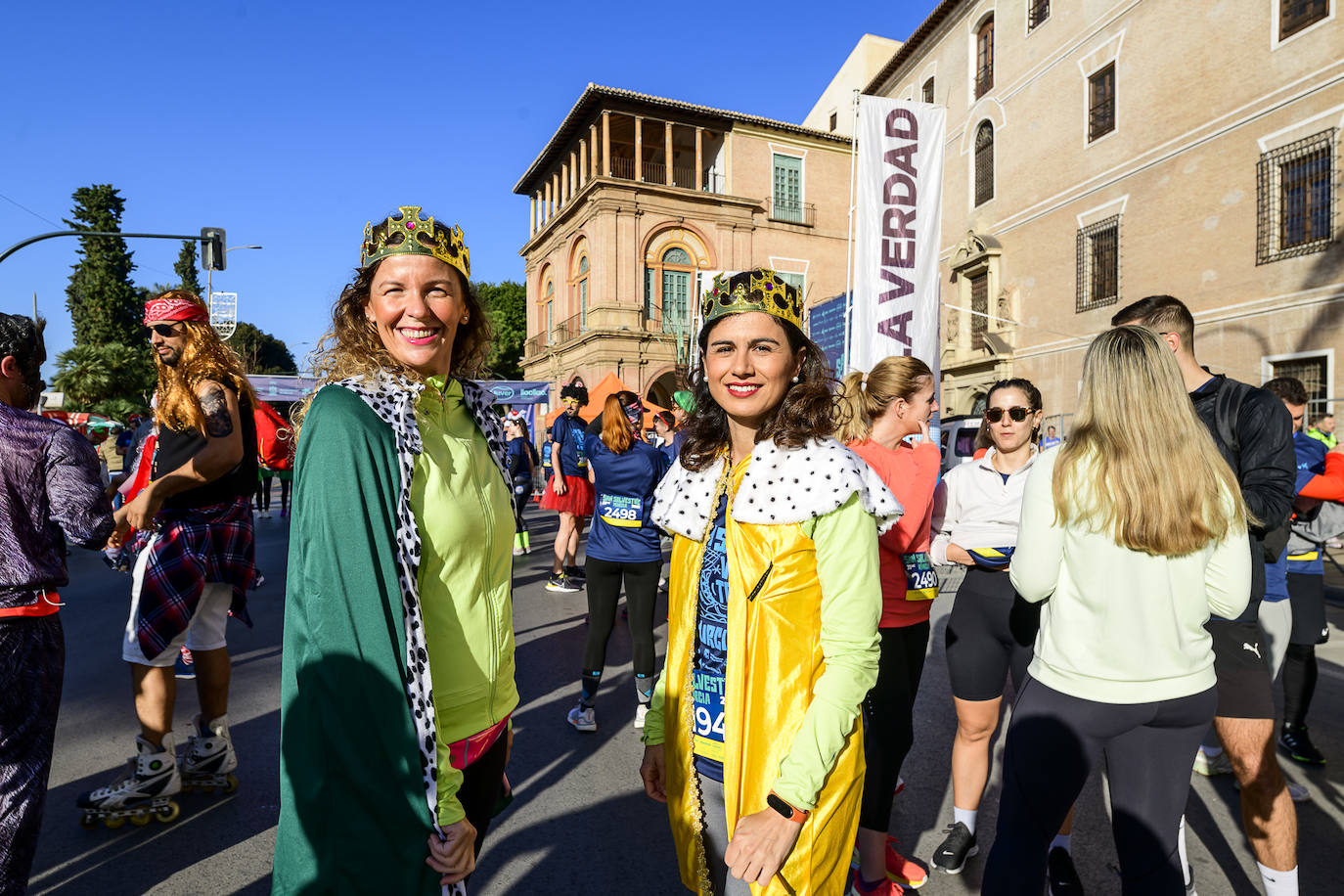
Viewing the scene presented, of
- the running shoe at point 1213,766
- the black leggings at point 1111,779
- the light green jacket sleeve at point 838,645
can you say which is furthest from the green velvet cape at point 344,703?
the running shoe at point 1213,766

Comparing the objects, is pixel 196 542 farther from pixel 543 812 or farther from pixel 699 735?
pixel 699 735

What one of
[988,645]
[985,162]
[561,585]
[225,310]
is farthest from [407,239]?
[985,162]

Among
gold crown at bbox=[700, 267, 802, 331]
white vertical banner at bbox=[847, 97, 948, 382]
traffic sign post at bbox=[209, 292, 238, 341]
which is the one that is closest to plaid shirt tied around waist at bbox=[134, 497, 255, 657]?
gold crown at bbox=[700, 267, 802, 331]

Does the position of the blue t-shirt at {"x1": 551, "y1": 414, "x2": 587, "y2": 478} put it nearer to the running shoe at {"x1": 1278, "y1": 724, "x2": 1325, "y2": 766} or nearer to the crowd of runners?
the crowd of runners

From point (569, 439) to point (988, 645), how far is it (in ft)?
18.1

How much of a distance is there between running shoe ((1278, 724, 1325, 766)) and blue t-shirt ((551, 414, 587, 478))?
19.7 ft

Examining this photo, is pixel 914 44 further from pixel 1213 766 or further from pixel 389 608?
pixel 389 608

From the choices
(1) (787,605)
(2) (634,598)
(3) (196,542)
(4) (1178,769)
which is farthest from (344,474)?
(2) (634,598)

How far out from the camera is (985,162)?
22.8 metres

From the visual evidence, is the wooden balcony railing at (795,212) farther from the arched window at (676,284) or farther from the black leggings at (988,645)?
the black leggings at (988,645)

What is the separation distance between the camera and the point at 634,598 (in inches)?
186

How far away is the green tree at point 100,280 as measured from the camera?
4375cm

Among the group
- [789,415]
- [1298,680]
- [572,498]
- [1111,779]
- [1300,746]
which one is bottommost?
[1300,746]

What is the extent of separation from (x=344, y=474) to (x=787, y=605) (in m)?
1.02
